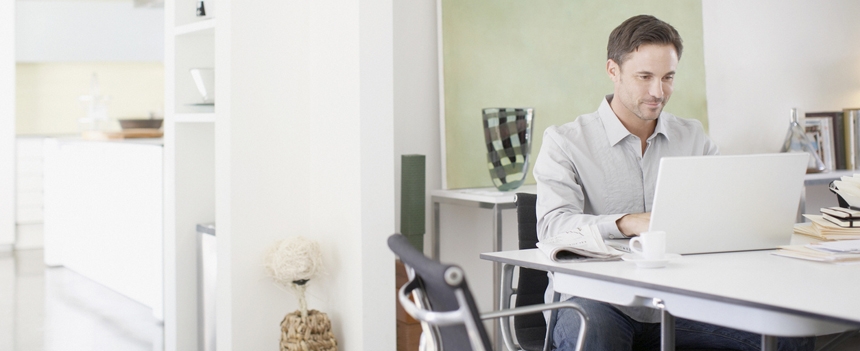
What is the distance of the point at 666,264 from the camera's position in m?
1.72

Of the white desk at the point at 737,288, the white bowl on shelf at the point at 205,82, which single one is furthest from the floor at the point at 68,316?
the white desk at the point at 737,288

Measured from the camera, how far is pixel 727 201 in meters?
Result: 1.81

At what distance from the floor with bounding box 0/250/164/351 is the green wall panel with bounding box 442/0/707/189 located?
1782 millimetres

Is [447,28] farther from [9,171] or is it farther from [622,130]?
[9,171]

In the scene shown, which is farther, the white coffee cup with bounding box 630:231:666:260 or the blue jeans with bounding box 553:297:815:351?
the blue jeans with bounding box 553:297:815:351

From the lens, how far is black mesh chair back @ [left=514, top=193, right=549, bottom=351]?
2.31m

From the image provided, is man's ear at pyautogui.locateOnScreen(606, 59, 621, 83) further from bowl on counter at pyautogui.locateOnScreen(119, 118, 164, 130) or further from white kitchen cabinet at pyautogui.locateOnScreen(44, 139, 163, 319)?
bowl on counter at pyautogui.locateOnScreen(119, 118, 164, 130)

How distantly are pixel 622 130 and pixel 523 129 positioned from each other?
1082 millimetres

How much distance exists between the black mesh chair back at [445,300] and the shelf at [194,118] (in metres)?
1.82

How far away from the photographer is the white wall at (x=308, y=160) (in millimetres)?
2834

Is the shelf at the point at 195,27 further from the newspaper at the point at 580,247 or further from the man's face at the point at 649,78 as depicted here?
the newspaper at the point at 580,247

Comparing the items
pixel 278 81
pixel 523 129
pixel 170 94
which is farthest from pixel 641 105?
pixel 170 94

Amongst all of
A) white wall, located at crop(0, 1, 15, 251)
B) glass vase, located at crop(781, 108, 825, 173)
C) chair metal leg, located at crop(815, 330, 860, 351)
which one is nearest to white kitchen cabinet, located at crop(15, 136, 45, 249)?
white wall, located at crop(0, 1, 15, 251)

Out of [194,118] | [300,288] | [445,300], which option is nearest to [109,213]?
[194,118]
